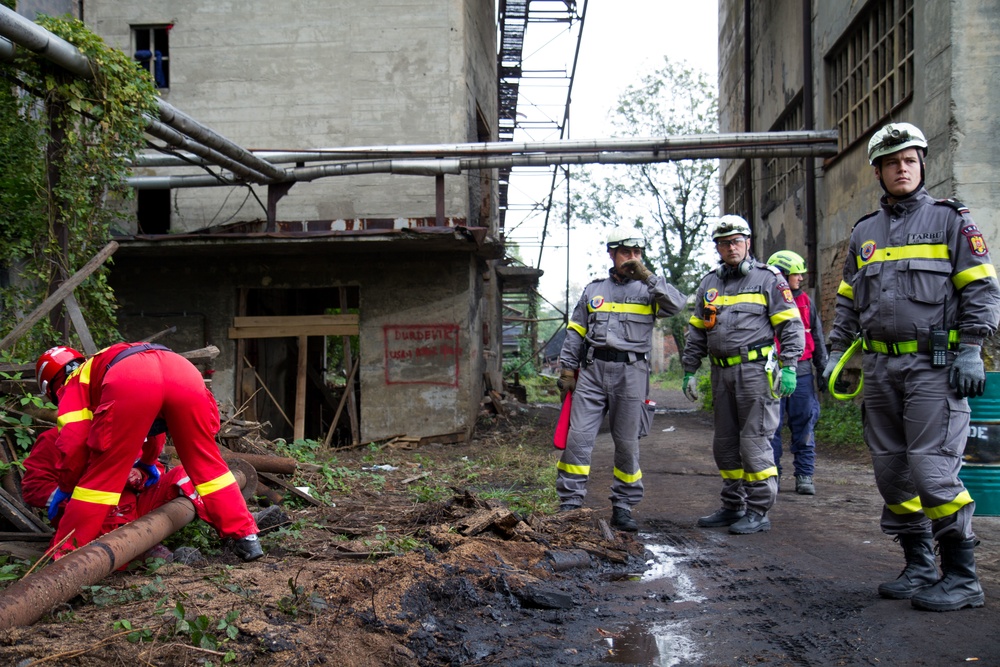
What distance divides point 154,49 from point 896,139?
38.9ft

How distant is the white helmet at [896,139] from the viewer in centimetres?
388

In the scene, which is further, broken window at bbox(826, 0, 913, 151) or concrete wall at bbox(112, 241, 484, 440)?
concrete wall at bbox(112, 241, 484, 440)

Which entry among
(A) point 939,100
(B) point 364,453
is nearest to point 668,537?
(A) point 939,100

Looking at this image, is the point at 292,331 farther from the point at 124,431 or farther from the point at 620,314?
the point at 124,431

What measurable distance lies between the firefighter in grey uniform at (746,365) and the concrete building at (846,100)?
3.53 m

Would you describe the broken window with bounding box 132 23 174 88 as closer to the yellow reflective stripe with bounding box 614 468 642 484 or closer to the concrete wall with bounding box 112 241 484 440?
the concrete wall with bounding box 112 241 484 440

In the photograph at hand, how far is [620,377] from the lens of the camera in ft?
19.1

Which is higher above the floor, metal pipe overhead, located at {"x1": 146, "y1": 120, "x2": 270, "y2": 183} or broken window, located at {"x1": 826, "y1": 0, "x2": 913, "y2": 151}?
broken window, located at {"x1": 826, "y1": 0, "x2": 913, "y2": 151}

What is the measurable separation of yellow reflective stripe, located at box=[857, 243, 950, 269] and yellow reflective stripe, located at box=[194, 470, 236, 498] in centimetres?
365

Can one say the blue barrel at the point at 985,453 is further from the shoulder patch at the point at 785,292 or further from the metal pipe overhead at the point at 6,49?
the metal pipe overhead at the point at 6,49

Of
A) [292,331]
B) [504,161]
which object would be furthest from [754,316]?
[292,331]

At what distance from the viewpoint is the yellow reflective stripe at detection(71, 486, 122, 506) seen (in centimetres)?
415

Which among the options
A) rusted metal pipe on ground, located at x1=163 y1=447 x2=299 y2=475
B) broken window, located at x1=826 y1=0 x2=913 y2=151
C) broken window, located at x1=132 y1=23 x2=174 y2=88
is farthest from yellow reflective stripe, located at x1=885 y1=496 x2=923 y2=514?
broken window, located at x1=132 y1=23 x2=174 y2=88

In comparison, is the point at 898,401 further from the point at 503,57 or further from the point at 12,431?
the point at 503,57
